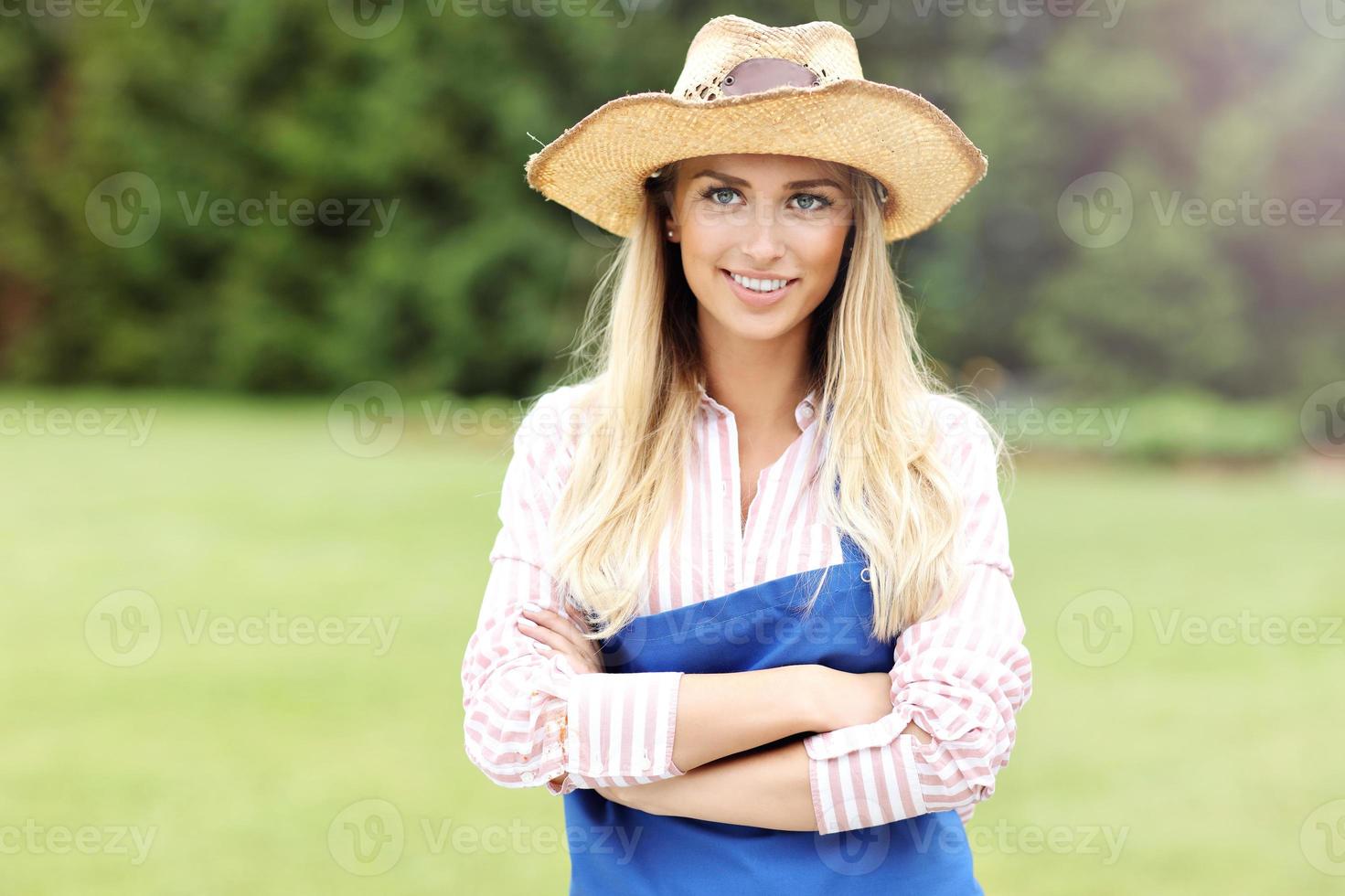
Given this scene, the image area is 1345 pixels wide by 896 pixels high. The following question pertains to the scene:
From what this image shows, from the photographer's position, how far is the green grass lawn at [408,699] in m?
4.02

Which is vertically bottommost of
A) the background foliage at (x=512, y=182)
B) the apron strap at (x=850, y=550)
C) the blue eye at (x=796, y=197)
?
the apron strap at (x=850, y=550)

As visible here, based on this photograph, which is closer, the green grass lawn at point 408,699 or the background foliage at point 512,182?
the green grass lawn at point 408,699

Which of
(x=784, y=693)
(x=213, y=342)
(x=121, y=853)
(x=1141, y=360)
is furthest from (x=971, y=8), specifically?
(x=784, y=693)

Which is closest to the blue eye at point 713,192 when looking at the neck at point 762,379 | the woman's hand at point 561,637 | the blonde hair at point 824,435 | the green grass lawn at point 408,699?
the blonde hair at point 824,435

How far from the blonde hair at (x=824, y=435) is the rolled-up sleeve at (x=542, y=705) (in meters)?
0.06

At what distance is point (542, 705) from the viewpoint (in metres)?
1.78

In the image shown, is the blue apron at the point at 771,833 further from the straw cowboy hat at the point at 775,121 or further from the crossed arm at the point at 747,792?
the straw cowboy hat at the point at 775,121

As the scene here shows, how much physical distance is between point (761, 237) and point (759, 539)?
0.45 meters

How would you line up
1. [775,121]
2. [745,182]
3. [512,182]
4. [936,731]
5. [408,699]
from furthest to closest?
Answer: [512,182] < [408,699] < [745,182] < [775,121] < [936,731]

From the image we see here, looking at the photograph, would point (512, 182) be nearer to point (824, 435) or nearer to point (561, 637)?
point (824, 435)

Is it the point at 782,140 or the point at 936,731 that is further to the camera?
the point at 782,140

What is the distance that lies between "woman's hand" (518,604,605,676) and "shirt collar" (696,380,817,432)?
0.41 m

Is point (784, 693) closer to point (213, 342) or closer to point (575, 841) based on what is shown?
point (575, 841)

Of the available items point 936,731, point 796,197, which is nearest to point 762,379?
point 796,197
